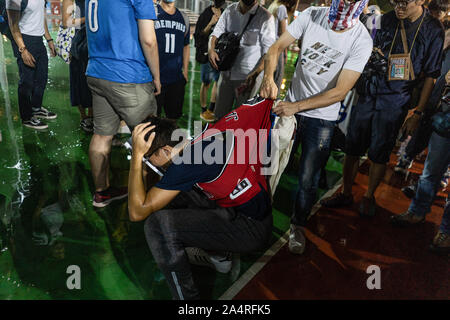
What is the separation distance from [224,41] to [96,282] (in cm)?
261

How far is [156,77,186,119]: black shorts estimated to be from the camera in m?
3.52

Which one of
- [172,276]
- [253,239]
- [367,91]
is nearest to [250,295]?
[253,239]

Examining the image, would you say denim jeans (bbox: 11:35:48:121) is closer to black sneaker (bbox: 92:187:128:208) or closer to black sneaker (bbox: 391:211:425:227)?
black sneaker (bbox: 92:187:128:208)

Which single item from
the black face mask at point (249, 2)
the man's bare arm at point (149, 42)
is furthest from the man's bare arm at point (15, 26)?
the black face mask at point (249, 2)

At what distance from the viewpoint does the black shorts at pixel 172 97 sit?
3524 millimetres

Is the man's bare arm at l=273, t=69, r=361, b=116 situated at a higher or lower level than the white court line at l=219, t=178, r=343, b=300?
higher

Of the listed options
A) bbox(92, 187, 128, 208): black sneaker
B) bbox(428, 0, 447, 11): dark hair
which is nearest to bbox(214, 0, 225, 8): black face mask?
bbox(428, 0, 447, 11): dark hair

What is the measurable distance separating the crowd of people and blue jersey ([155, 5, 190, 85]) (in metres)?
0.01

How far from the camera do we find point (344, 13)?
7.09 feet

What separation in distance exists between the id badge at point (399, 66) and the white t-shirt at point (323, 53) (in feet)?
2.00

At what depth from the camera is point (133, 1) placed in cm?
228

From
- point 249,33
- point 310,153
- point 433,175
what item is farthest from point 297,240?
point 249,33

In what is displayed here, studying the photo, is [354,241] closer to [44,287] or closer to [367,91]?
[367,91]

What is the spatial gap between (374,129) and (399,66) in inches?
22.2
